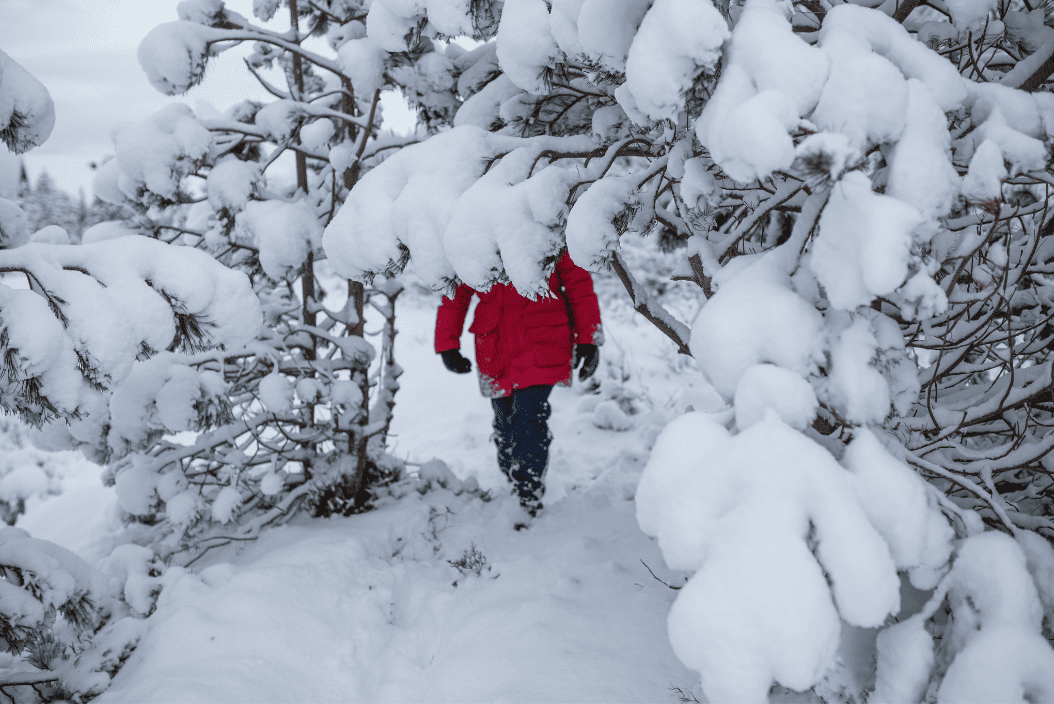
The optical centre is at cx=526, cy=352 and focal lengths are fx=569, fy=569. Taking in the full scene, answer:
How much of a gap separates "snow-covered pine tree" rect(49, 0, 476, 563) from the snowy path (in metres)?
0.38

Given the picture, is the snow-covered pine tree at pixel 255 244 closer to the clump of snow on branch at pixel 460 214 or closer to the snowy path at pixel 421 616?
the snowy path at pixel 421 616

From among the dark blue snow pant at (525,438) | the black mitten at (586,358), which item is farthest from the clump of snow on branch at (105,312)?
the black mitten at (586,358)

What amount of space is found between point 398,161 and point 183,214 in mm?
6079

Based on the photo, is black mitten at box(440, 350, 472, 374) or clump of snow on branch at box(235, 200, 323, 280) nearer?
clump of snow on branch at box(235, 200, 323, 280)

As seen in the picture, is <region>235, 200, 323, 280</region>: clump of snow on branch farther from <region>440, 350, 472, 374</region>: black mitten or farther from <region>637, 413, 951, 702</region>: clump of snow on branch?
<region>637, 413, 951, 702</region>: clump of snow on branch

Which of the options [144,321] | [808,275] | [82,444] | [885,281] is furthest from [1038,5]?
[82,444]

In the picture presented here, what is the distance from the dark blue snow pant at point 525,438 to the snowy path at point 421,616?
18cm

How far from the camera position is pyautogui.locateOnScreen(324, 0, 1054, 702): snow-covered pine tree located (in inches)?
41.3

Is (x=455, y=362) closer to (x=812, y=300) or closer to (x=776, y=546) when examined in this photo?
(x=812, y=300)

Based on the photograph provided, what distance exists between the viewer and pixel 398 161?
2.01 metres

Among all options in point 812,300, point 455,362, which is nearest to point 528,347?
point 455,362

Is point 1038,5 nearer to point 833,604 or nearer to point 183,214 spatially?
point 833,604

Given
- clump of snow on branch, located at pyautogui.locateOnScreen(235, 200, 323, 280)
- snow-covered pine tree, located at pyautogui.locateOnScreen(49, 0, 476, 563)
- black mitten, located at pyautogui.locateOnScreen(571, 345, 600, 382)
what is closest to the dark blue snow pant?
black mitten, located at pyautogui.locateOnScreen(571, 345, 600, 382)

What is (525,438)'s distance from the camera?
3.42 m
